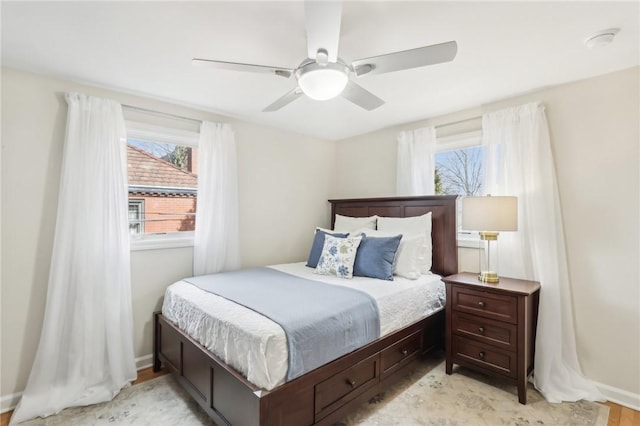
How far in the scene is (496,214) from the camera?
2.34 meters

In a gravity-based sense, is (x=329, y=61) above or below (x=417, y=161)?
above

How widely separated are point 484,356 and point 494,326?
0.25 meters

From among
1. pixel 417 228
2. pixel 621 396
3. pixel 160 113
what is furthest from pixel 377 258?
pixel 160 113

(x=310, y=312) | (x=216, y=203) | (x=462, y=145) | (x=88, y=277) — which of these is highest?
(x=462, y=145)

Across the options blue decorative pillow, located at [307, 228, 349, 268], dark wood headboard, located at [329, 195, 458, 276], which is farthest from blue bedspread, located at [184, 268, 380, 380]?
dark wood headboard, located at [329, 195, 458, 276]

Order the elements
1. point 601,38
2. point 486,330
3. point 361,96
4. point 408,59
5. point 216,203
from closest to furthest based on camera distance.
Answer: point 408,59
point 601,38
point 361,96
point 486,330
point 216,203

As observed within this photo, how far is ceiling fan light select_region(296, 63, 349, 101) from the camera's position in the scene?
1539 millimetres

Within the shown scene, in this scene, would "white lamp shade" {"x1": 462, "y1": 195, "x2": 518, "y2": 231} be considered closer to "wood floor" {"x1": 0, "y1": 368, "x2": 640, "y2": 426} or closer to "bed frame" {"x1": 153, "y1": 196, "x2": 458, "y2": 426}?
"bed frame" {"x1": 153, "y1": 196, "x2": 458, "y2": 426}

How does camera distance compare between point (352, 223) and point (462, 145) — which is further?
point (352, 223)

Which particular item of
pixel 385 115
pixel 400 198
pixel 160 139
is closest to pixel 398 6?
pixel 385 115

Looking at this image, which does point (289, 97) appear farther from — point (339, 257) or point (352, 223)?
point (352, 223)

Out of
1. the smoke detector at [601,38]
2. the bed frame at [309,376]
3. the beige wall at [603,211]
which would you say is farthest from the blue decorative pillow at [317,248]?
the smoke detector at [601,38]

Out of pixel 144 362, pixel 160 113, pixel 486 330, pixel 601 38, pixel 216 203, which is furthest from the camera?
pixel 216 203

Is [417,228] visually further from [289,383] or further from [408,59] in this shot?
[289,383]
